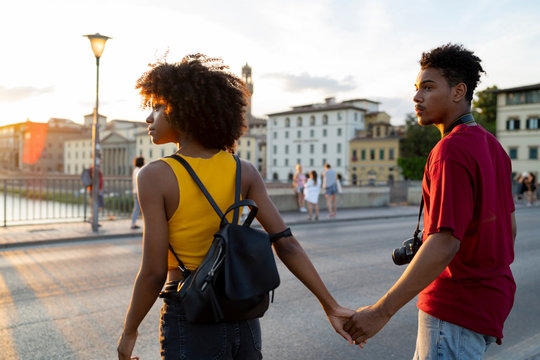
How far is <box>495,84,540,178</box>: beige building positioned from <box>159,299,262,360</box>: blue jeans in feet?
203

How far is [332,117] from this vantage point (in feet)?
299

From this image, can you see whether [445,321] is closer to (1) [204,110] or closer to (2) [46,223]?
(1) [204,110]

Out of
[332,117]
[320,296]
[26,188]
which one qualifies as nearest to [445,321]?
[320,296]

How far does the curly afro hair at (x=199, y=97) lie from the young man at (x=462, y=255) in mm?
851

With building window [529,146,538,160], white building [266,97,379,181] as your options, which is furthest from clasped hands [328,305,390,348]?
white building [266,97,379,181]

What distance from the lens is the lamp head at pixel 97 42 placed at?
12.4 m

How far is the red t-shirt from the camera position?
1721 mm

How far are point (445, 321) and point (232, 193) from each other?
981 millimetres

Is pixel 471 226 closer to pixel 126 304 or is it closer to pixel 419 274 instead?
pixel 419 274

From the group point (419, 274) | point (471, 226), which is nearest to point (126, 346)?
point (419, 274)

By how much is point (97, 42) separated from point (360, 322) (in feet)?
40.4

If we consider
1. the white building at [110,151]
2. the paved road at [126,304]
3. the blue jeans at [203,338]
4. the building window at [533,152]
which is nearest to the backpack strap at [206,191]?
the blue jeans at [203,338]

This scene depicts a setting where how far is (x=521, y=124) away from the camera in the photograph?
58.0 meters

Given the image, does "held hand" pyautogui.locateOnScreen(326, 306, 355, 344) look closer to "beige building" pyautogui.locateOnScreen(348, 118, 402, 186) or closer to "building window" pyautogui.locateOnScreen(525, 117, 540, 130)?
"building window" pyautogui.locateOnScreen(525, 117, 540, 130)
